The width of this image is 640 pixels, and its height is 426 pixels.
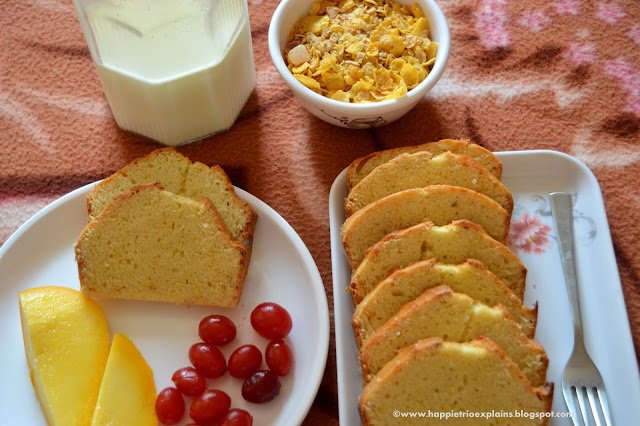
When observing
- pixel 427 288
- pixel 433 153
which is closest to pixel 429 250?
pixel 427 288

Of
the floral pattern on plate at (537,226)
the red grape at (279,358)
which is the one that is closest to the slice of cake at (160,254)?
the red grape at (279,358)

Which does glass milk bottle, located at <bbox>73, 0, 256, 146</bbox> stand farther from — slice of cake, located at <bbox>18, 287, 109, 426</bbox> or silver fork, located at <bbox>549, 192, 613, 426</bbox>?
silver fork, located at <bbox>549, 192, 613, 426</bbox>

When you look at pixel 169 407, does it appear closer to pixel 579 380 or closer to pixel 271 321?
pixel 271 321

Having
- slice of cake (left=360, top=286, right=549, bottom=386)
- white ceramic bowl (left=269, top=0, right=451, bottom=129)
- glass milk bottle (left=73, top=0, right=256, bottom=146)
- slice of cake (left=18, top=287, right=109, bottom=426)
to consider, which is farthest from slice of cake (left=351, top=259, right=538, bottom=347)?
glass milk bottle (left=73, top=0, right=256, bottom=146)

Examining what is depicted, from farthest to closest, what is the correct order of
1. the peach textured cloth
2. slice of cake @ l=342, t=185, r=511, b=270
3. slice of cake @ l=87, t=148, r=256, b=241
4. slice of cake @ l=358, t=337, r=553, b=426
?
the peach textured cloth < slice of cake @ l=87, t=148, r=256, b=241 < slice of cake @ l=342, t=185, r=511, b=270 < slice of cake @ l=358, t=337, r=553, b=426

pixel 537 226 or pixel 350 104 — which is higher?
pixel 350 104

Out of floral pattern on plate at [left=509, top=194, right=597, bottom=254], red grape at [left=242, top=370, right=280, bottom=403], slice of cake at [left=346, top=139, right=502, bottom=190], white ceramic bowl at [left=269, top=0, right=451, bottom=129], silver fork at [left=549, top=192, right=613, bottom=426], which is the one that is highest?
white ceramic bowl at [left=269, top=0, right=451, bottom=129]

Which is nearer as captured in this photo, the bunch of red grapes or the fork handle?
the bunch of red grapes
